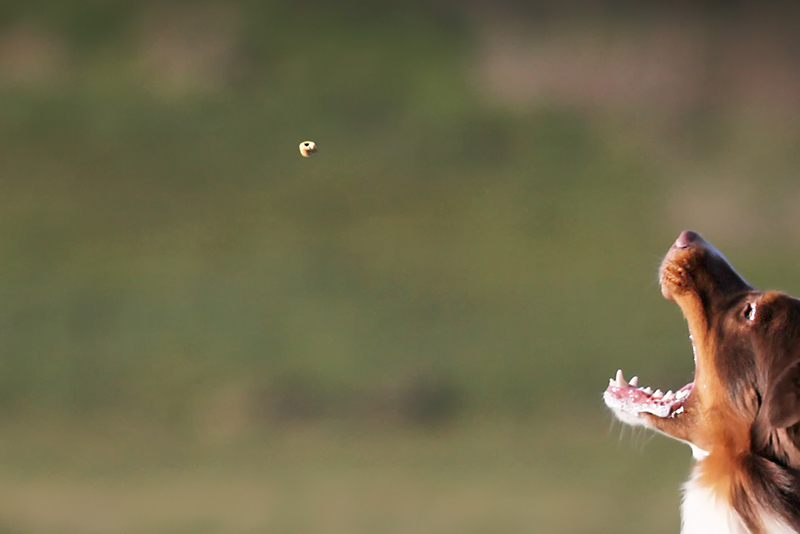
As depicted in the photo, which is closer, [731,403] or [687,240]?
[731,403]

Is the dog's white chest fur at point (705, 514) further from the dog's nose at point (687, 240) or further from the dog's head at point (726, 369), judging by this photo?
the dog's nose at point (687, 240)

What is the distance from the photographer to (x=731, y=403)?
192cm

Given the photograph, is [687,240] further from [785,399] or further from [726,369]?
[785,399]

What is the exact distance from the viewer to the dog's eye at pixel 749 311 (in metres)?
1.93

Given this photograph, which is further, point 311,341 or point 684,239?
A: point 311,341

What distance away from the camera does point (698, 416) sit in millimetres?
1988

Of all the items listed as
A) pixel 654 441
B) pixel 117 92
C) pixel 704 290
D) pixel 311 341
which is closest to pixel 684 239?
pixel 704 290

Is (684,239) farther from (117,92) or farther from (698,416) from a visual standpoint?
(117,92)

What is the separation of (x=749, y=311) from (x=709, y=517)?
0.38 metres

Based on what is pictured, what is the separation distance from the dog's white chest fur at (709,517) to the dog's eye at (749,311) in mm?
313

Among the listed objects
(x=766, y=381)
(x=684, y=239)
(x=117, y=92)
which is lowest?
(x=766, y=381)

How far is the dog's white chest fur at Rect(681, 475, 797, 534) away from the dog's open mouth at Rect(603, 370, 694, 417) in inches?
5.4

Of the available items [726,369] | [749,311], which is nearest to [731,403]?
[726,369]

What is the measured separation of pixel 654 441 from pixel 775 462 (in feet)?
11.3
